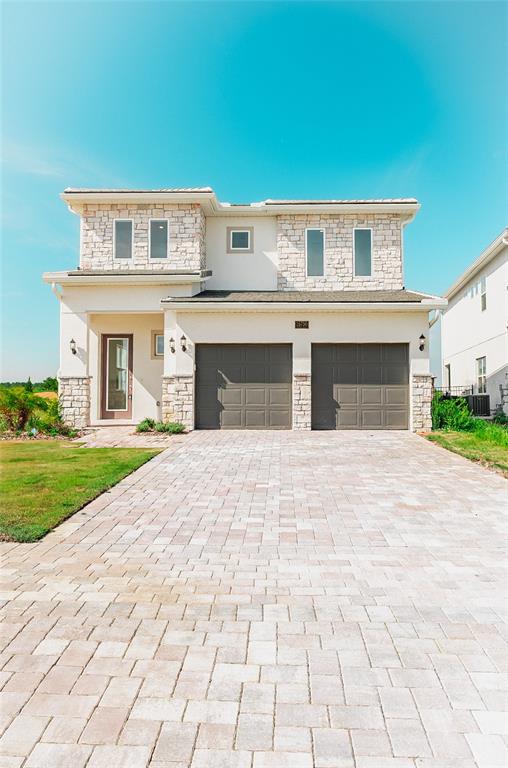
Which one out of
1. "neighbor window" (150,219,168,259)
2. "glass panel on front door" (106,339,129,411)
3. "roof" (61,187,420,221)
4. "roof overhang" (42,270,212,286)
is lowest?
"glass panel on front door" (106,339,129,411)

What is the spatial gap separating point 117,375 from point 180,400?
11.5 ft

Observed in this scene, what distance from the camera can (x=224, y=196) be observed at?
55.5ft

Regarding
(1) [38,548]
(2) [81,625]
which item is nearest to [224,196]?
Result: (1) [38,548]

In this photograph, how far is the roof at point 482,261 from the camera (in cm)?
1628

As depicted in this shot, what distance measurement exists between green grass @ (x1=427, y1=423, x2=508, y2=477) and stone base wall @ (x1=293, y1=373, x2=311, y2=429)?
12.2 ft

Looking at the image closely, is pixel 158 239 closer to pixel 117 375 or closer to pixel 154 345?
pixel 154 345

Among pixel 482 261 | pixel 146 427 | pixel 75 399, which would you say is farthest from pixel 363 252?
pixel 75 399

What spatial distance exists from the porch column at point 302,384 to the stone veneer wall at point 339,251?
3.31 m

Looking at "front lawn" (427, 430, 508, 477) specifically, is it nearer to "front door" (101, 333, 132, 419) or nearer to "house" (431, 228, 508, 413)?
"house" (431, 228, 508, 413)

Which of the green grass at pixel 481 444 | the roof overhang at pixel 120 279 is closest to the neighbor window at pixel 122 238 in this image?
the roof overhang at pixel 120 279

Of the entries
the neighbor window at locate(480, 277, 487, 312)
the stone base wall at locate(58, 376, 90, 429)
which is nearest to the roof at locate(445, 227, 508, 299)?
the neighbor window at locate(480, 277, 487, 312)

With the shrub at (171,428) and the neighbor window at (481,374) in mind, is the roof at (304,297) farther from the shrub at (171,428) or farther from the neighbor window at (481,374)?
the neighbor window at (481,374)

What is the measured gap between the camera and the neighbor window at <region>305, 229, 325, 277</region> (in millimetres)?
16172

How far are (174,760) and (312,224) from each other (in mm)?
16451
